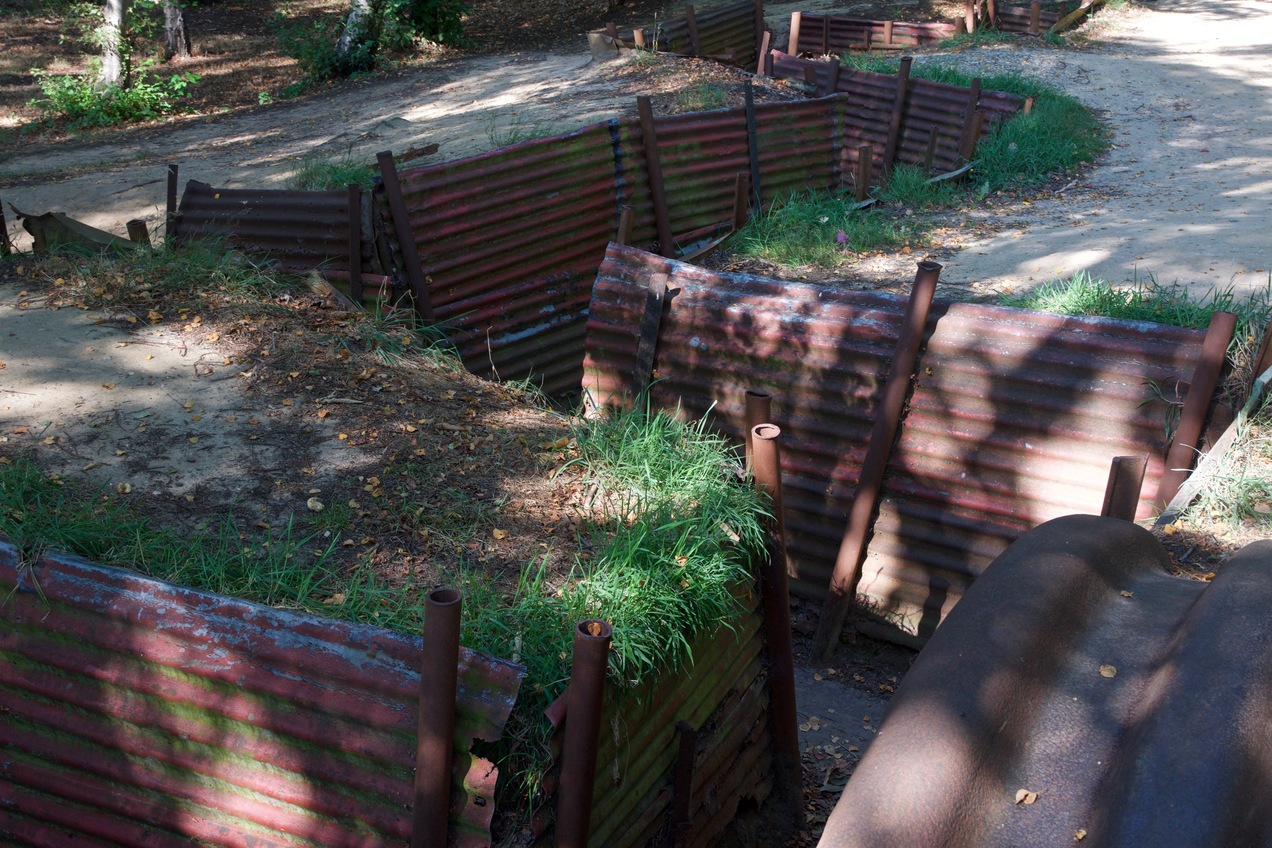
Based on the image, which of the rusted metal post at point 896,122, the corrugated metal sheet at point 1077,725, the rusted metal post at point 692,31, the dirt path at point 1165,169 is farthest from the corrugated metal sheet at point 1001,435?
the rusted metal post at point 692,31

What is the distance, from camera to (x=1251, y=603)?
7.63 ft

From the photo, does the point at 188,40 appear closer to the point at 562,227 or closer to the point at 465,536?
the point at 562,227

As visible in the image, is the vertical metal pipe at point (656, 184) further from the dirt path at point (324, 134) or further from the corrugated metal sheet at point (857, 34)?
the corrugated metal sheet at point (857, 34)

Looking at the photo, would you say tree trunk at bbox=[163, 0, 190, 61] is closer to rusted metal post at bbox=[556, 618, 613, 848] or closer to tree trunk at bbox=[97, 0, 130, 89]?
tree trunk at bbox=[97, 0, 130, 89]

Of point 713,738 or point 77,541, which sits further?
point 713,738

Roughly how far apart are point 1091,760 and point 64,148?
15.5 metres

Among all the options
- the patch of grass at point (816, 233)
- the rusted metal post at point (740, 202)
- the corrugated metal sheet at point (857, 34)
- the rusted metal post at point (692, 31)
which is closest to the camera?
the patch of grass at point (816, 233)

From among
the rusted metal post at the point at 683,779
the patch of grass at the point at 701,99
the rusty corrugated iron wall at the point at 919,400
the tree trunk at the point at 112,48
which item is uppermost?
the tree trunk at the point at 112,48

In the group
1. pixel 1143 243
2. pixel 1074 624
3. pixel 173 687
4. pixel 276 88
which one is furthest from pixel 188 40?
pixel 1074 624

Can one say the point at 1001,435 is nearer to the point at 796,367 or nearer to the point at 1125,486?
the point at 796,367

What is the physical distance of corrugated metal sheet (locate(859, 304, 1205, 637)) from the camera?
4.88 metres

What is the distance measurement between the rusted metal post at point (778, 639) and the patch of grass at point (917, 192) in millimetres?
6712

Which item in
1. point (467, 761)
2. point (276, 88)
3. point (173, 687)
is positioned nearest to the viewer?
point (467, 761)

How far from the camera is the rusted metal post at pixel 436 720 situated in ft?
7.99
